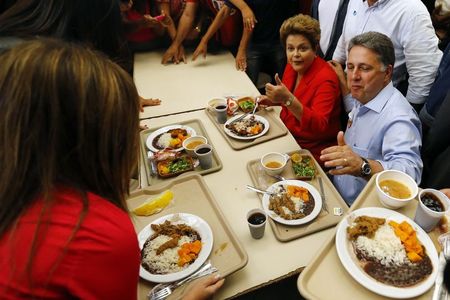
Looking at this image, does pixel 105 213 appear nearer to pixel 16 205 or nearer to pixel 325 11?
pixel 16 205

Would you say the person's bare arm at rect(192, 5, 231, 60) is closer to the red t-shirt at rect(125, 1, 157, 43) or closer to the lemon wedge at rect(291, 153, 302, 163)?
the red t-shirt at rect(125, 1, 157, 43)

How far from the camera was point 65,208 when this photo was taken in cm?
78

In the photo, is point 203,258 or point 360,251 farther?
point 203,258

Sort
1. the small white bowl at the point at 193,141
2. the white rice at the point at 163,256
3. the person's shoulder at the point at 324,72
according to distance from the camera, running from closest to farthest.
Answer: the white rice at the point at 163,256
the small white bowl at the point at 193,141
the person's shoulder at the point at 324,72

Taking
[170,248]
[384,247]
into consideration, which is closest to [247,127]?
[170,248]

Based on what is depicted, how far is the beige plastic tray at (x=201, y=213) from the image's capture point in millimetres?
1289

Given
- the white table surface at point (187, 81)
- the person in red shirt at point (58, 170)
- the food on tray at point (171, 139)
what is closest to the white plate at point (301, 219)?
the food on tray at point (171, 139)

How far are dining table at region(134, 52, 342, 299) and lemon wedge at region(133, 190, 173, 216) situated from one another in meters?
0.22

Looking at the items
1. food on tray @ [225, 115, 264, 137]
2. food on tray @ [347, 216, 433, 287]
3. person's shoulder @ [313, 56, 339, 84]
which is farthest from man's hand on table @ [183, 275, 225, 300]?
person's shoulder @ [313, 56, 339, 84]

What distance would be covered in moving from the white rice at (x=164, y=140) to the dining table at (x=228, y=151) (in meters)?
0.12

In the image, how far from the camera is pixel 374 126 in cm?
178

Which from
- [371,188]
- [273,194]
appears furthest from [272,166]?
[371,188]

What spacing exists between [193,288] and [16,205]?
2.31ft

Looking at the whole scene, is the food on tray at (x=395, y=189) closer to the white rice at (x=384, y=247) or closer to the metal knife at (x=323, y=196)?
the white rice at (x=384, y=247)
